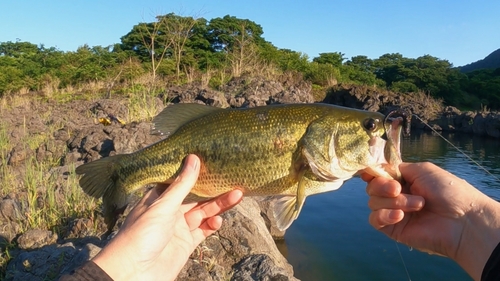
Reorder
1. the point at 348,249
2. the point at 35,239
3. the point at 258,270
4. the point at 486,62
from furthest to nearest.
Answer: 1. the point at 486,62
2. the point at 348,249
3. the point at 35,239
4. the point at 258,270

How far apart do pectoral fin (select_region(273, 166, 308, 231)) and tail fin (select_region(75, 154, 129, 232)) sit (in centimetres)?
113

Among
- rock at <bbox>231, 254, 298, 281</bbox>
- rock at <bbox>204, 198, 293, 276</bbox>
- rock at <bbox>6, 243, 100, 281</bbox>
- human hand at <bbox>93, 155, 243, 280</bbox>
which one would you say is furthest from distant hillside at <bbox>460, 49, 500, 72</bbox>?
human hand at <bbox>93, 155, 243, 280</bbox>

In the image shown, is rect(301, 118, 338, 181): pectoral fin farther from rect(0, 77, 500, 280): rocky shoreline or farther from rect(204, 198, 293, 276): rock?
rect(204, 198, 293, 276): rock

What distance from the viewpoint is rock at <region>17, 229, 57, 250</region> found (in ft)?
16.0

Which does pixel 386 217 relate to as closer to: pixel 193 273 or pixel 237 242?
pixel 193 273

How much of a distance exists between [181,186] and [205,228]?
0.88 meters

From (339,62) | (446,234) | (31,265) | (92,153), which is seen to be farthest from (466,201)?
(339,62)

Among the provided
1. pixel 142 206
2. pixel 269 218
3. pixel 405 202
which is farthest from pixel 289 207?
pixel 269 218

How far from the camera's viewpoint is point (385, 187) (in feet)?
8.84

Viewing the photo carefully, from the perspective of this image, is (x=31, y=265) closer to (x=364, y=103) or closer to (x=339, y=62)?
(x=364, y=103)

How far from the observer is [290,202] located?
2947 millimetres

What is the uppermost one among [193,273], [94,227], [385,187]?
[385,187]

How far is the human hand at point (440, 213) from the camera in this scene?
2.53 m

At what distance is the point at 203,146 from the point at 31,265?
2711 millimetres
